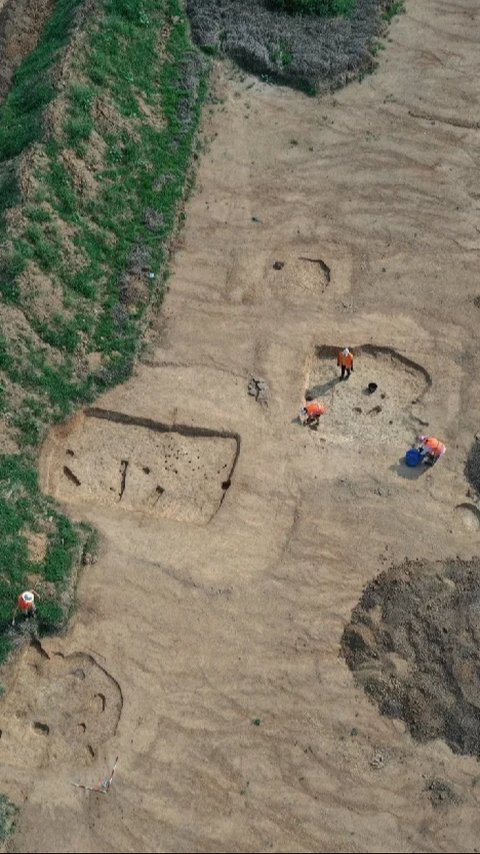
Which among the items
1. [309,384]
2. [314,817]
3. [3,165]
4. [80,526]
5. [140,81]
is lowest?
[314,817]

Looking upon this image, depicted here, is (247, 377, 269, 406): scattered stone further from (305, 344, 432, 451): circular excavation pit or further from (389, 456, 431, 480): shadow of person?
(389, 456, 431, 480): shadow of person

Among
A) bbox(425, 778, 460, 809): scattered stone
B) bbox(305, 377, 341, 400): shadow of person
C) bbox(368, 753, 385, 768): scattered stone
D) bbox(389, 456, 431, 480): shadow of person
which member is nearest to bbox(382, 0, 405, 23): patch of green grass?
bbox(305, 377, 341, 400): shadow of person

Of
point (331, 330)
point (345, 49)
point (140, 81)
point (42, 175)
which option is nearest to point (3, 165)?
point (42, 175)

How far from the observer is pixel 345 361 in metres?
24.8

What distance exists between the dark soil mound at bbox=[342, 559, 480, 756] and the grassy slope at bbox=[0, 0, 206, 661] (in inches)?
279

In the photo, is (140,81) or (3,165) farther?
(140,81)

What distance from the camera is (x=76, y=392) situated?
24.1 m

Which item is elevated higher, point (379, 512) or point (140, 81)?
point (140, 81)

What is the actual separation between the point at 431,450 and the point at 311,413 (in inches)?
128

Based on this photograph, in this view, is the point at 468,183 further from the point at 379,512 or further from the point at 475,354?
the point at 379,512

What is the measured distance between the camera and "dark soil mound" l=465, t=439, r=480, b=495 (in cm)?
2333

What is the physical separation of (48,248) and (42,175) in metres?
2.64

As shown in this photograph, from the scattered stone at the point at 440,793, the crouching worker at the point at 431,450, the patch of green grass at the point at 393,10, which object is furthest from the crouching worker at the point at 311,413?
the patch of green grass at the point at 393,10

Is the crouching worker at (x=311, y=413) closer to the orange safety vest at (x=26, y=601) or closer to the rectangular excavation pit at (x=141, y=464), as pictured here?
the rectangular excavation pit at (x=141, y=464)
